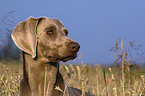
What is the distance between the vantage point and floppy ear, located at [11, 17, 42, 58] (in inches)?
132

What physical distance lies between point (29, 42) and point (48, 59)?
385 millimetres

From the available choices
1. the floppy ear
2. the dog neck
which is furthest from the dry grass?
the floppy ear

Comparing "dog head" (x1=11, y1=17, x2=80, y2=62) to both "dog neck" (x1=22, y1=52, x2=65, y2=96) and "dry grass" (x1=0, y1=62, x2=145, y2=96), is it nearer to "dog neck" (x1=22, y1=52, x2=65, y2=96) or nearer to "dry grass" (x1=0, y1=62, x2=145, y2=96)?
"dog neck" (x1=22, y1=52, x2=65, y2=96)

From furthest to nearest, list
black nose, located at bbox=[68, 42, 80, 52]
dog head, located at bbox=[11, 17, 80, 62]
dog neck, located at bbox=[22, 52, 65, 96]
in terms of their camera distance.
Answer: dog neck, located at bbox=[22, 52, 65, 96] < dog head, located at bbox=[11, 17, 80, 62] < black nose, located at bbox=[68, 42, 80, 52]

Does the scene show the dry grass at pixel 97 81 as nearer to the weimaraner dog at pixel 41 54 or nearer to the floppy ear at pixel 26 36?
the weimaraner dog at pixel 41 54

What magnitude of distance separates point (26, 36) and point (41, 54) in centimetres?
37

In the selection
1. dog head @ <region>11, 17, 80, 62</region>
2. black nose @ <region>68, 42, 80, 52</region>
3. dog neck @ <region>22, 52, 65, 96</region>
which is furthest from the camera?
dog neck @ <region>22, 52, 65, 96</region>

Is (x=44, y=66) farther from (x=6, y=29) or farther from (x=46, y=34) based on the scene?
(x=6, y=29)

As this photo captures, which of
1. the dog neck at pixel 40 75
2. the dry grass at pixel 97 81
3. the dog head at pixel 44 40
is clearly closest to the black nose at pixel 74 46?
the dog head at pixel 44 40

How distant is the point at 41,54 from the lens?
3398mm

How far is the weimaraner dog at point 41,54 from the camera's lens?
3334mm

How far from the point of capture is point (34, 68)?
11.4 feet

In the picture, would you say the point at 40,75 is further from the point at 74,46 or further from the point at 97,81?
the point at 97,81

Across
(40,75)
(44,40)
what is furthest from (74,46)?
(40,75)
